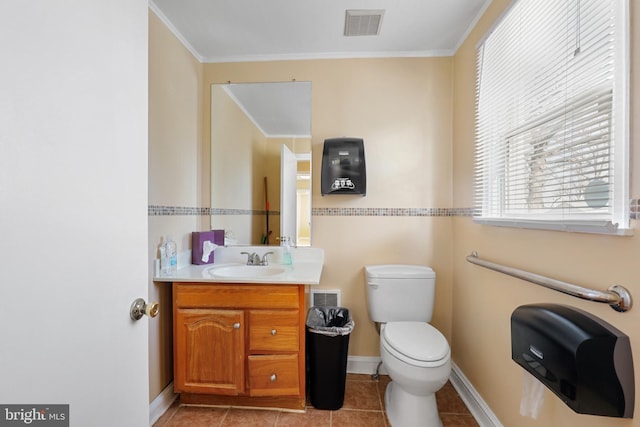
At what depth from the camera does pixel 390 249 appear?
2.06m

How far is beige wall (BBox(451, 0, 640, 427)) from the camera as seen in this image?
0.83m

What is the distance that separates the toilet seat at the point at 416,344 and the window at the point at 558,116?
2.38 feet

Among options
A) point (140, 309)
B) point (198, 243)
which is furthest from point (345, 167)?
point (140, 309)

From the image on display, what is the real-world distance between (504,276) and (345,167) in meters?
1.16

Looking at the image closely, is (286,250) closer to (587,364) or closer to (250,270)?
(250,270)

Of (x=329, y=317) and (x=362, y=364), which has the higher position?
(x=329, y=317)

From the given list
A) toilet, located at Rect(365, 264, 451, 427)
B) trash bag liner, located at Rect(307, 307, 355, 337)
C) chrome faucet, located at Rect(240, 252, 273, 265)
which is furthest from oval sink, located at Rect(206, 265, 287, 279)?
toilet, located at Rect(365, 264, 451, 427)

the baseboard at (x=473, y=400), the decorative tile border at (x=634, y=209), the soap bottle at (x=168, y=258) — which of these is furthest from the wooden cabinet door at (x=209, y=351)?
the decorative tile border at (x=634, y=209)

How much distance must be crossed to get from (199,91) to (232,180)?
0.72 metres

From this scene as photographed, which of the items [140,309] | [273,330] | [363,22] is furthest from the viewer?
[363,22]

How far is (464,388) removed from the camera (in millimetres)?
1766

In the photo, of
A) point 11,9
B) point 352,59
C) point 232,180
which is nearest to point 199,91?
point 232,180

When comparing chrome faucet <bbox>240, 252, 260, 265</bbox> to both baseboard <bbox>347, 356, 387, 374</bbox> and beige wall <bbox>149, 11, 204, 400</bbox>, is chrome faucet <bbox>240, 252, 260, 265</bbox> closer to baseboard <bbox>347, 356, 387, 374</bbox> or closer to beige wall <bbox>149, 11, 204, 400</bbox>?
beige wall <bbox>149, 11, 204, 400</bbox>

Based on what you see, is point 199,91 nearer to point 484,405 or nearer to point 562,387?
point 562,387
